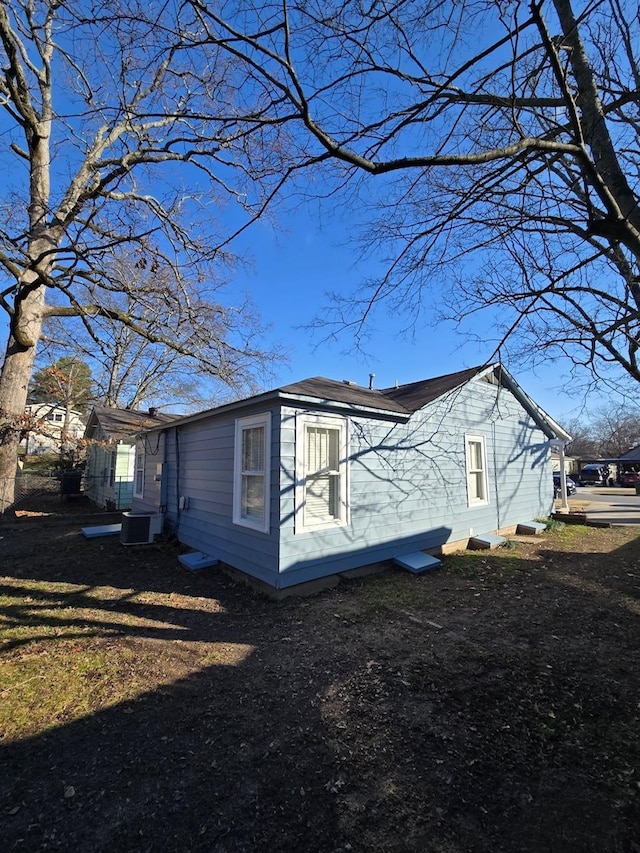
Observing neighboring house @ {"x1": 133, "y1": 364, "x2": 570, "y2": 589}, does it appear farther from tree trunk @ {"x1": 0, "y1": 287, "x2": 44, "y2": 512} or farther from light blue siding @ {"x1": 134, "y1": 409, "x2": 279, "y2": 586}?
tree trunk @ {"x1": 0, "y1": 287, "x2": 44, "y2": 512}

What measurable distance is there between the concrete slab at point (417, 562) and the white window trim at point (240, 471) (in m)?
2.69

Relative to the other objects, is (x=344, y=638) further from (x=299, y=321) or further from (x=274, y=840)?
(x=299, y=321)

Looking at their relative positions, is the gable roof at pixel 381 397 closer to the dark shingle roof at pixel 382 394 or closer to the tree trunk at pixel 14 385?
the dark shingle roof at pixel 382 394

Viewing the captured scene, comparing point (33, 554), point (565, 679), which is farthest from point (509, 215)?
point (33, 554)

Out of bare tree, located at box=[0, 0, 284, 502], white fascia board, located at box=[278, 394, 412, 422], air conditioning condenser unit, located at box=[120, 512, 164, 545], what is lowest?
air conditioning condenser unit, located at box=[120, 512, 164, 545]

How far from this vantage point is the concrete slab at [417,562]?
6.48 meters

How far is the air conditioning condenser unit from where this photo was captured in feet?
25.3

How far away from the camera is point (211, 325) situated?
10.4m

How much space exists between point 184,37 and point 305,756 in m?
4.81

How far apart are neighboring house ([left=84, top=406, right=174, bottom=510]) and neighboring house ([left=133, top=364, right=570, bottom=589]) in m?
3.86

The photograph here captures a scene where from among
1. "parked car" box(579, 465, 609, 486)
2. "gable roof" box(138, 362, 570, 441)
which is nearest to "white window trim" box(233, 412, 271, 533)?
"gable roof" box(138, 362, 570, 441)

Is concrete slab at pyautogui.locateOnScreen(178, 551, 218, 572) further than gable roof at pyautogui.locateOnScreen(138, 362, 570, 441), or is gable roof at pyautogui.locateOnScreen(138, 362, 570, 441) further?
concrete slab at pyautogui.locateOnScreen(178, 551, 218, 572)

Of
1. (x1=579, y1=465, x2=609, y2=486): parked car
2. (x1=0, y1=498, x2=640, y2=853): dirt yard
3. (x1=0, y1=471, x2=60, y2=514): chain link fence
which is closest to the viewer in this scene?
(x1=0, y1=498, x2=640, y2=853): dirt yard

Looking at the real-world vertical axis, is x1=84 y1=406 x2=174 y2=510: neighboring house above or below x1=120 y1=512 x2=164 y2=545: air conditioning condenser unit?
above
